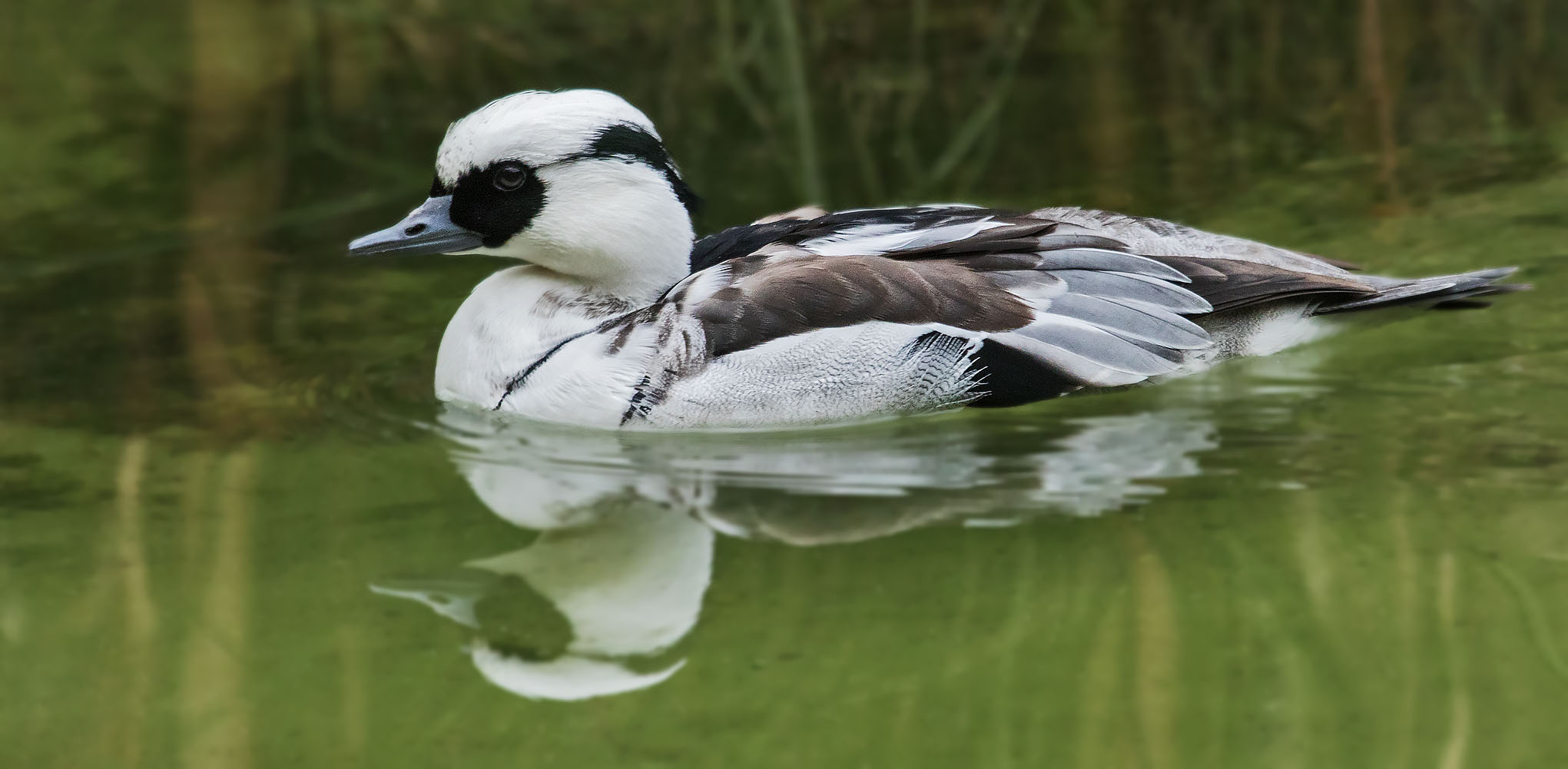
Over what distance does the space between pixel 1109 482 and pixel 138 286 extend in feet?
14.4

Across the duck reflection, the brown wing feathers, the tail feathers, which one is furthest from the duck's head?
the tail feathers

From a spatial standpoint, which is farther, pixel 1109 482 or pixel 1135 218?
pixel 1135 218

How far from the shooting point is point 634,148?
6.28 metres

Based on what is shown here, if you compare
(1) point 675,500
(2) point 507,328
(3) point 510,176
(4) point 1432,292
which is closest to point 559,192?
(3) point 510,176

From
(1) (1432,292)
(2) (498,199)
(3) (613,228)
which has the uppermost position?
(2) (498,199)

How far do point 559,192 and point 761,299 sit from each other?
31.0 inches

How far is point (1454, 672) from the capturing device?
4578mm

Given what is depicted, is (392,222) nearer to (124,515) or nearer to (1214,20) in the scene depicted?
(124,515)

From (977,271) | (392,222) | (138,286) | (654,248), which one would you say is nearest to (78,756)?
(654,248)

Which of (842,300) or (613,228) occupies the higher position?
(613,228)

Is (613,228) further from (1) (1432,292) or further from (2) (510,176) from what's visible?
(1) (1432,292)

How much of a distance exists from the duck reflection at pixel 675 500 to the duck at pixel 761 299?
144 mm

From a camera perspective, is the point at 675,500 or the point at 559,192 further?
the point at 559,192

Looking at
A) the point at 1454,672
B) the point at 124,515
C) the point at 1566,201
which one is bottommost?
the point at 1454,672
